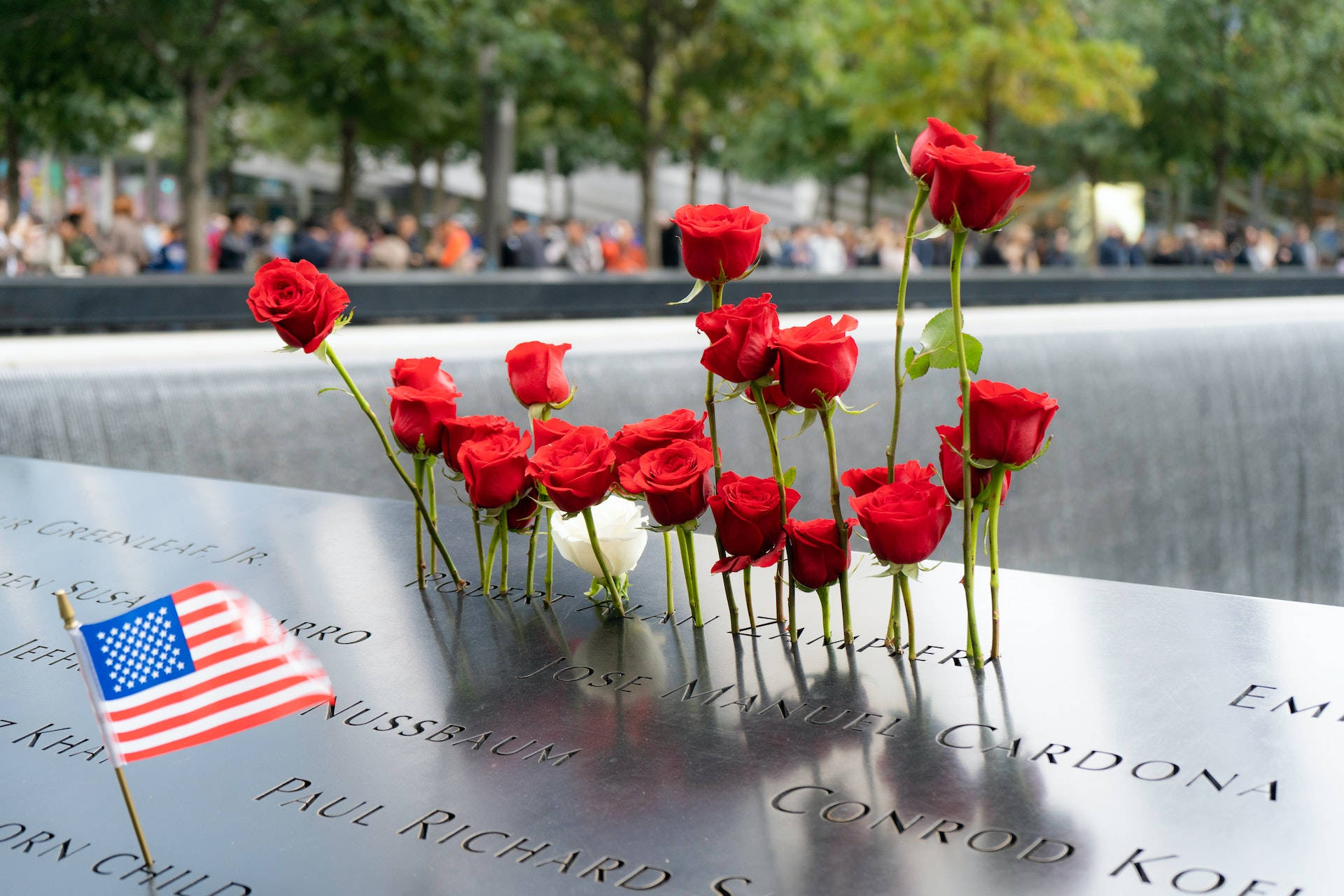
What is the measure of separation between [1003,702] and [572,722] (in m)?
0.52

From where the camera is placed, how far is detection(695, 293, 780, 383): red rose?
1527mm

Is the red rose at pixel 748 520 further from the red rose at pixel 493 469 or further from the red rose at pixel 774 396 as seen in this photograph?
the red rose at pixel 493 469

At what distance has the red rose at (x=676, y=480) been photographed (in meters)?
1.63

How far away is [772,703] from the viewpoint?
1643 mm

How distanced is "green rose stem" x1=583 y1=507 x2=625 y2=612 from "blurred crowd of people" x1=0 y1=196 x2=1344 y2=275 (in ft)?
20.0

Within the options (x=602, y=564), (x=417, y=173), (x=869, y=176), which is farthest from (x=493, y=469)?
(x=869, y=176)

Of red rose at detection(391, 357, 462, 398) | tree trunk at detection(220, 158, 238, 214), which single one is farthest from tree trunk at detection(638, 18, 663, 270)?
red rose at detection(391, 357, 462, 398)

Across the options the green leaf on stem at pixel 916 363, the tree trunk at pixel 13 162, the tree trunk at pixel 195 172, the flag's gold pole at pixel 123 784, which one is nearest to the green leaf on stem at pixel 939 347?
the green leaf on stem at pixel 916 363

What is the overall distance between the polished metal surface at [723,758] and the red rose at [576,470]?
0.25 metres

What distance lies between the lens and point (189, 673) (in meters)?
1.33

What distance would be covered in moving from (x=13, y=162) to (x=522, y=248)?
11.0 meters

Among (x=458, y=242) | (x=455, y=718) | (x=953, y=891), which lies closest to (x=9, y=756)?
(x=455, y=718)

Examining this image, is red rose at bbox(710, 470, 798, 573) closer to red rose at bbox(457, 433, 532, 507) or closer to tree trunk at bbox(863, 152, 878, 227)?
red rose at bbox(457, 433, 532, 507)

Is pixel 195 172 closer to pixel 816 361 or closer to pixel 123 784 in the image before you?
pixel 816 361
